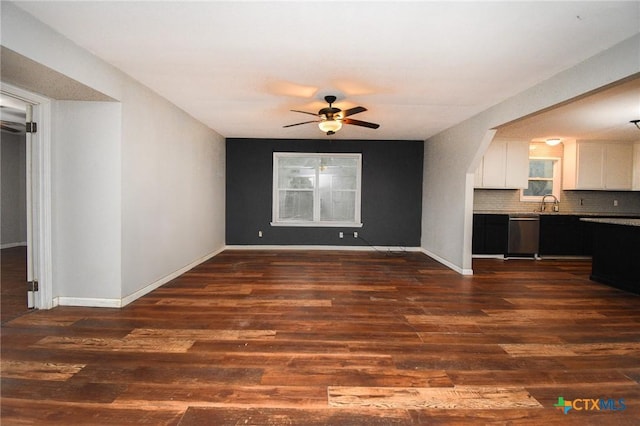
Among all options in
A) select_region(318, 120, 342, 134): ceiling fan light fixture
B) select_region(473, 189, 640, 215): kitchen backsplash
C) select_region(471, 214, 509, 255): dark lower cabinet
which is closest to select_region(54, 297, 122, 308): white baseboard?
select_region(318, 120, 342, 134): ceiling fan light fixture

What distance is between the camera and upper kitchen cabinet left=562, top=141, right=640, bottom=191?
19.4ft

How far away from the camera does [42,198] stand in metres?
2.87

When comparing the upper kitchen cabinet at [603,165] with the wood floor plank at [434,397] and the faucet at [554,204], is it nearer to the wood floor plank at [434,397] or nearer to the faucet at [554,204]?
the faucet at [554,204]

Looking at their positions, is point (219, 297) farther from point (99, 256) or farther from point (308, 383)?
point (308, 383)

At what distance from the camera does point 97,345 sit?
7.39ft

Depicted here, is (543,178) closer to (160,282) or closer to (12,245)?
(160,282)

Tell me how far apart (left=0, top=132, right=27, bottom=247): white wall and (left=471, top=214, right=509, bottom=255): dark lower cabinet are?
9.64 meters

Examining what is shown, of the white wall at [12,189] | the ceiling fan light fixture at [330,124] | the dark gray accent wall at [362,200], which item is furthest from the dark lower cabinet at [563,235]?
the white wall at [12,189]

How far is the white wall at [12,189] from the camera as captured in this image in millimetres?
5961

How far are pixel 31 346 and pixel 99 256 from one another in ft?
3.13

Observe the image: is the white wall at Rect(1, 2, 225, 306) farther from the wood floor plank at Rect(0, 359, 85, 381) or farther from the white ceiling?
the wood floor plank at Rect(0, 359, 85, 381)

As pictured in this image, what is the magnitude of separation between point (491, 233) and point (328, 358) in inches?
199

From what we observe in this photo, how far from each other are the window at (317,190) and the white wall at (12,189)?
18.1 ft

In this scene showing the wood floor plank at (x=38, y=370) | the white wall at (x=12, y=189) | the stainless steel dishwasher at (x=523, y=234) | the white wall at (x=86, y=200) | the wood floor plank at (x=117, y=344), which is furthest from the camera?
the white wall at (x=12, y=189)
